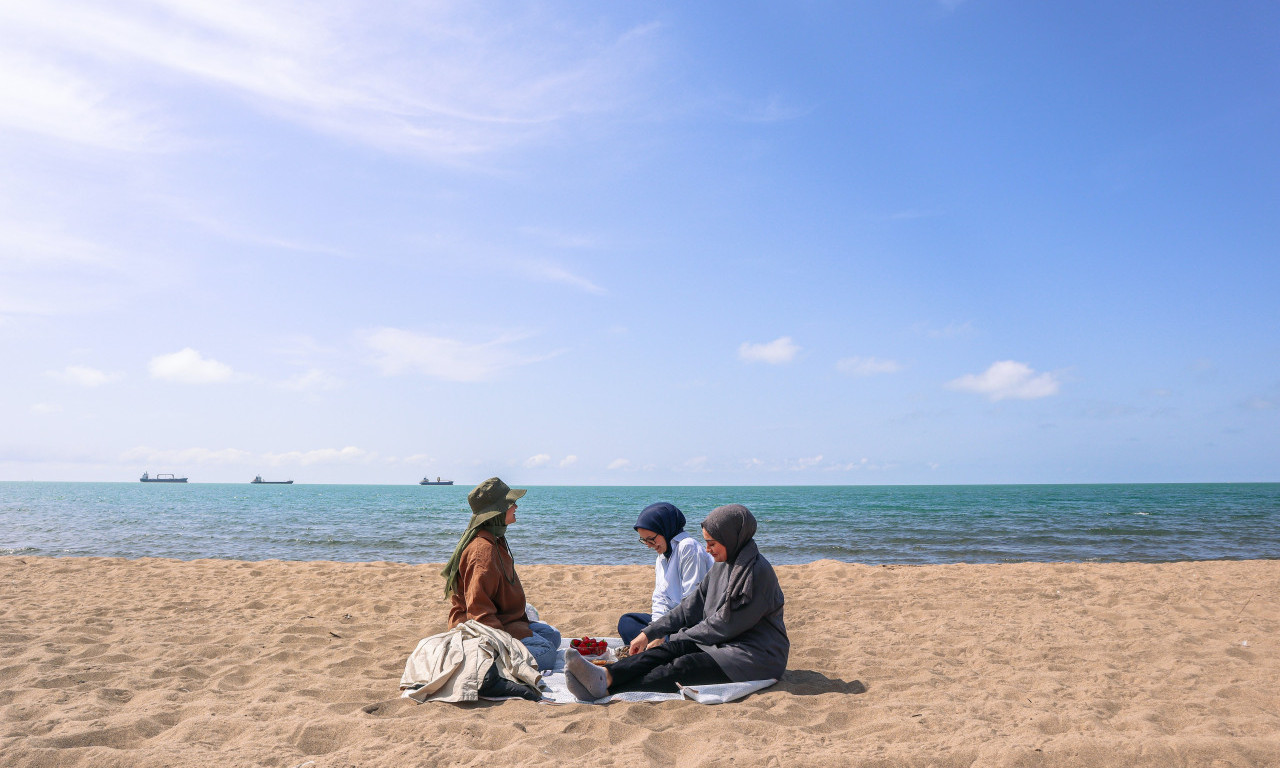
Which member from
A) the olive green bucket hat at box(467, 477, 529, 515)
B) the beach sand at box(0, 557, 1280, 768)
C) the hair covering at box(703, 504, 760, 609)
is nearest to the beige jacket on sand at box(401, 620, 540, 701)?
the beach sand at box(0, 557, 1280, 768)

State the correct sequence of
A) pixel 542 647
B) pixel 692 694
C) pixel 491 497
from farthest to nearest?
1. pixel 542 647
2. pixel 491 497
3. pixel 692 694

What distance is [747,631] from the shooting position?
4.94 metres

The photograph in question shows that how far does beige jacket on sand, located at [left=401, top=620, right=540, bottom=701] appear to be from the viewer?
464cm

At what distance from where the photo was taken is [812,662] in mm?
5828

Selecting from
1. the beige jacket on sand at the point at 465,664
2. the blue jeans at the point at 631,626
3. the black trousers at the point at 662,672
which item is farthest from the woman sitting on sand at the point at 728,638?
the blue jeans at the point at 631,626

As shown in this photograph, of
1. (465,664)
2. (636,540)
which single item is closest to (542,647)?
(465,664)

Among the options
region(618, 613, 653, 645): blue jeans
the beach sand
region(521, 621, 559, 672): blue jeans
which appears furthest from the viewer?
region(618, 613, 653, 645): blue jeans

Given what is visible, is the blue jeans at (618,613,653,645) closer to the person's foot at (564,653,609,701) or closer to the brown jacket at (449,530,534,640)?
the brown jacket at (449,530,534,640)

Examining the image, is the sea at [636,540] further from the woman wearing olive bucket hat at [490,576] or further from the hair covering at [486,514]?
the hair covering at [486,514]

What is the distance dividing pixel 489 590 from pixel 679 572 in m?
1.60

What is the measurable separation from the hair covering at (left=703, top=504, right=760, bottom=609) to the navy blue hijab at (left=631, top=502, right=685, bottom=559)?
0.76 meters

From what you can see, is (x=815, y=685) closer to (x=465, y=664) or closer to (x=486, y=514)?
(x=465, y=664)

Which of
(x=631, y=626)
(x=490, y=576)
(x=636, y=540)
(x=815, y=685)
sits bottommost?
(x=636, y=540)

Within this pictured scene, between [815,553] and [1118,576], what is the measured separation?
705cm
